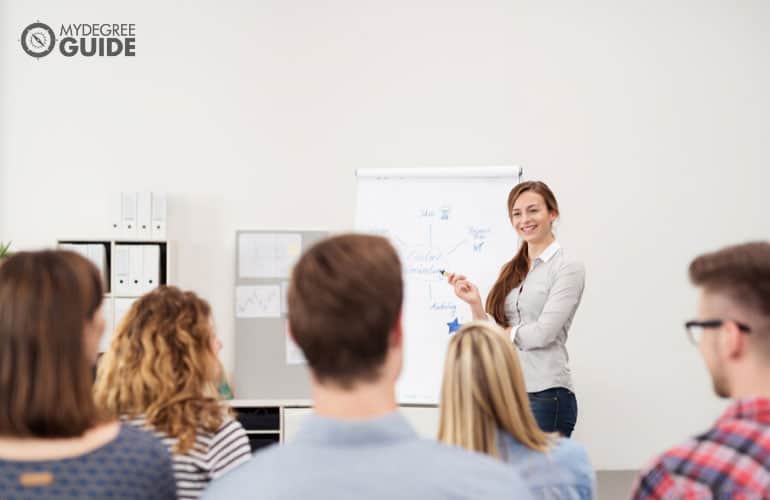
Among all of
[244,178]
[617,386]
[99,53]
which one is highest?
[99,53]

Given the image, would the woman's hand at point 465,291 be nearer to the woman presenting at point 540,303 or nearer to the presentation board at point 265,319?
the woman presenting at point 540,303

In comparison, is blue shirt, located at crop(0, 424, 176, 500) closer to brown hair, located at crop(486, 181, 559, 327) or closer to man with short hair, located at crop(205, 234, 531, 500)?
man with short hair, located at crop(205, 234, 531, 500)

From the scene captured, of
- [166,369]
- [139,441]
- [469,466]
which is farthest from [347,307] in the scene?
[166,369]

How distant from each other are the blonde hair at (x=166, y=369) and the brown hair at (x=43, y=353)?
504mm

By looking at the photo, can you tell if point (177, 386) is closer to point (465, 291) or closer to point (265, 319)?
point (465, 291)

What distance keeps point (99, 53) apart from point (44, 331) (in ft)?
12.7

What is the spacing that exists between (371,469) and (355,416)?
0.25 feet

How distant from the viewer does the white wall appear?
4.64 meters

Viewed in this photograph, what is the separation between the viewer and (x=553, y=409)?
121 inches

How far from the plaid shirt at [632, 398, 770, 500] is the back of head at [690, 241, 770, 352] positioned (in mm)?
136

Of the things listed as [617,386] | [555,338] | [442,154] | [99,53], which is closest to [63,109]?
[99,53]

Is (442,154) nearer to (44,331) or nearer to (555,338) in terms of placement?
(555,338)

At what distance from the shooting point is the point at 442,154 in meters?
4.67

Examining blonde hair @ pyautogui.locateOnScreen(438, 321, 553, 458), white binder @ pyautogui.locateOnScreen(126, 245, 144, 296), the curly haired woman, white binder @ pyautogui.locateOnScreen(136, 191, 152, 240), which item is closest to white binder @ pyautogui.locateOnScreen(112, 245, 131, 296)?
white binder @ pyautogui.locateOnScreen(126, 245, 144, 296)
